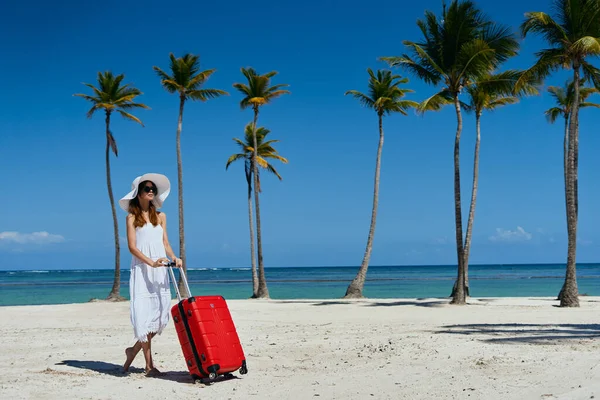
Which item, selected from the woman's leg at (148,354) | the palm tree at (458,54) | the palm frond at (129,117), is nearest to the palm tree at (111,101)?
the palm frond at (129,117)

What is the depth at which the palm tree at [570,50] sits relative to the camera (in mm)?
18297

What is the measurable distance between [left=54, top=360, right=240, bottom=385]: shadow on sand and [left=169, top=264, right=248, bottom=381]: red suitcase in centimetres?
33

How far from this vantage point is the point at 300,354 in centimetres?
912

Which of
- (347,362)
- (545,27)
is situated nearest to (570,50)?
(545,27)

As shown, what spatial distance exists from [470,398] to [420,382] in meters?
0.82

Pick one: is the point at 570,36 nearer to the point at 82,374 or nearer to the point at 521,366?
the point at 521,366

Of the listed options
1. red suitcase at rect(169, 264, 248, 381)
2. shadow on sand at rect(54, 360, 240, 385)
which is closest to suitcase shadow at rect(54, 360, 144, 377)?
shadow on sand at rect(54, 360, 240, 385)

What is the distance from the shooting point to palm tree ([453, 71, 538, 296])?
20.7 metres

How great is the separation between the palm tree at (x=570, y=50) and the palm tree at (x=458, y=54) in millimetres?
1168

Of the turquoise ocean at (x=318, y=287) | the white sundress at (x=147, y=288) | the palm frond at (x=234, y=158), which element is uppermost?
the palm frond at (x=234, y=158)

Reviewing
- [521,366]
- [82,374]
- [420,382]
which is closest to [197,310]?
[82,374]

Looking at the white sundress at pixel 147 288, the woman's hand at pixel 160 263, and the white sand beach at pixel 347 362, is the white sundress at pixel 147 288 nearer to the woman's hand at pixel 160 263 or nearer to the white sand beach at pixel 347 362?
the woman's hand at pixel 160 263

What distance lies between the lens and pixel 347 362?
8195 millimetres

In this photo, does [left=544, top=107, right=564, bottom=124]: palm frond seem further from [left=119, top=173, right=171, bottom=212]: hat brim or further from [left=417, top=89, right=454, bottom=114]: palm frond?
[left=119, top=173, right=171, bottom=212]: hat brim
